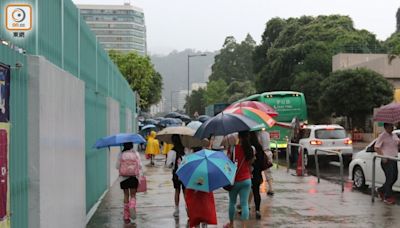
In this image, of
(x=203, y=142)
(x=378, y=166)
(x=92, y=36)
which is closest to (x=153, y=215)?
(x=203, y=142)

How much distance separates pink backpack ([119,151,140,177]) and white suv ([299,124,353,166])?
41.1ft

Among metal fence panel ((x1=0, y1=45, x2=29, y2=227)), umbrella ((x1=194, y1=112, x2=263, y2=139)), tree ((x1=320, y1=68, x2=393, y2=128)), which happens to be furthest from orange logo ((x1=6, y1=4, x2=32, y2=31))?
tree ((x1=320, y1=68, x2=393, y2=128))

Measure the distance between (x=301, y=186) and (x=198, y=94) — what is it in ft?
387

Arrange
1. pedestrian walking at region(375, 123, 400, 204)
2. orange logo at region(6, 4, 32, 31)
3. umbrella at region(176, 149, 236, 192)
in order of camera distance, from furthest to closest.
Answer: pedestrian walking at region(375, 123, 400, 204) → umbrella at region(176, 149, 236, 192) → orange logo at region(6, 4, 32, 31)

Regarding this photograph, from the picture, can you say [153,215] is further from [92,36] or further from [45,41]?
[45,41]

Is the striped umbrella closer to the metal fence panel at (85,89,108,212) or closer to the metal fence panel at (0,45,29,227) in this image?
the metal fence panel at (85,89,108,212)

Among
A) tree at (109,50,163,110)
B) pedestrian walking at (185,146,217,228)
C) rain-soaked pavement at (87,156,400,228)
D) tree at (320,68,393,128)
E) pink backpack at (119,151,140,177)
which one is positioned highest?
tree at (109,50,163,110)

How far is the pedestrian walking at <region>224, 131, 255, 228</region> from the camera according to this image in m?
8.20

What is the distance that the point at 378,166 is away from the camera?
42.2 ft

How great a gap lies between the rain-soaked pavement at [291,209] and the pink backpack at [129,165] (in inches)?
34.3

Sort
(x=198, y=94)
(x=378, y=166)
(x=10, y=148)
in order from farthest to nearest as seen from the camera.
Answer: (x=198, y=94) → (x=378, y=166) → (x=10, y=148)

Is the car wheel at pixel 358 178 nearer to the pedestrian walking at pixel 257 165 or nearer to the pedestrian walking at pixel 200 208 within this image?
the pedestrian walking at pixel 257 165

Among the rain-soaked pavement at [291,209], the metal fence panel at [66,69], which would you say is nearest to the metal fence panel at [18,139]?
the metal fence panel at [66,69]

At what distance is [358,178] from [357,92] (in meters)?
31.0
